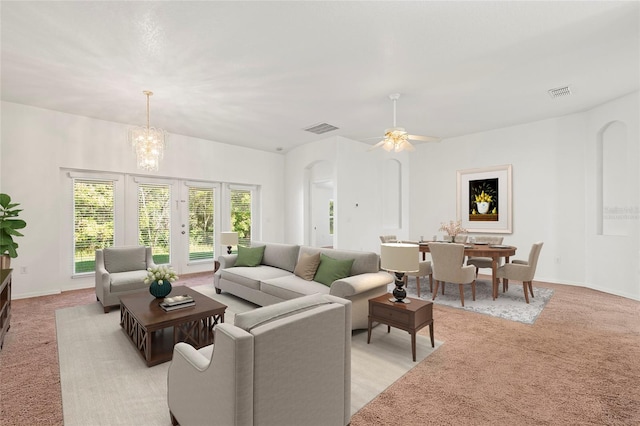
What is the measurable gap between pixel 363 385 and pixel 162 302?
7.02 ft

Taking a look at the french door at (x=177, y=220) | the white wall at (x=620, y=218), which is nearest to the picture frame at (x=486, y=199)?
the white wall at (x=620, y=218)

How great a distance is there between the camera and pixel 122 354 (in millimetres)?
2867

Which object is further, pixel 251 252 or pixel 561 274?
pixel 561 274

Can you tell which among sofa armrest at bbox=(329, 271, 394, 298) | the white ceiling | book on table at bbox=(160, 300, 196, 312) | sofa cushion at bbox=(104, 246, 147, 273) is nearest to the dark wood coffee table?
book on table at bbox=(160, 300, 196, 312)

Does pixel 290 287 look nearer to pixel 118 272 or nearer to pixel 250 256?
pixel 250 256

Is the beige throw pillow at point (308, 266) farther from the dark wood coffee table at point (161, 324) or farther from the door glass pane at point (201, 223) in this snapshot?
the door glass pane at point (201, 223)

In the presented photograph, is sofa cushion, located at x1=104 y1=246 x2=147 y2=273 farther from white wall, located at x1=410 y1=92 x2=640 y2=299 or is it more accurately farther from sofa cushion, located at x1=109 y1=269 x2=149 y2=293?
white wall, located at x1=410 y1=92 x2=640 y2=299

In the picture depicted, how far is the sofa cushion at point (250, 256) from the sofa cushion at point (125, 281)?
142 centimetres

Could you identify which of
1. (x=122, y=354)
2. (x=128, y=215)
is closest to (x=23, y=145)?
(x=128, y=215)

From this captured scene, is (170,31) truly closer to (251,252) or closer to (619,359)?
(251,252)

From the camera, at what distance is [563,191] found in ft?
19.1

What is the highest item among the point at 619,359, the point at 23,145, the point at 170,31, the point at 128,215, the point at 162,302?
the point at 170,31

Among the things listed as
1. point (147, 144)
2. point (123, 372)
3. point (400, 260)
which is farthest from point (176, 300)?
point (147, 144)

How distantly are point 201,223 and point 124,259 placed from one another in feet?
7.71
